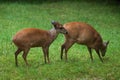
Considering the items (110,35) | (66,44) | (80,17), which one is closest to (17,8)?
(80,17)

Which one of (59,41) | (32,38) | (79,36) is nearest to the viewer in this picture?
(32,38)

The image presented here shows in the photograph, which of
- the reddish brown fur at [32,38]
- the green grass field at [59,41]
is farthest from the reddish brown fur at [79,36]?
the green grass field at [59,41]

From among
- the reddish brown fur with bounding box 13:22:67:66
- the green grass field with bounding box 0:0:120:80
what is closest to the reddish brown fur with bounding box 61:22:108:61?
the reddish brown fur with bounding box 13:22:67:66

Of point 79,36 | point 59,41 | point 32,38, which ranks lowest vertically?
point 59,41

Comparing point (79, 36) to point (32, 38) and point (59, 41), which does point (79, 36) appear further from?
point (59, 41)

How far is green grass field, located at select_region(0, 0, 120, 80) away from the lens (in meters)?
8.81

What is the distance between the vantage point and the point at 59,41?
1263 centimetres

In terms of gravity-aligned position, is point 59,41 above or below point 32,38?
below

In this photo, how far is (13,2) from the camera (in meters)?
21.1

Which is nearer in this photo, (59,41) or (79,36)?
(79,36)

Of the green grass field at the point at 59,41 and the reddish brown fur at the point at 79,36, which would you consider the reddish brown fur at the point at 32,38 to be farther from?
the green grass field at the point at 59,41

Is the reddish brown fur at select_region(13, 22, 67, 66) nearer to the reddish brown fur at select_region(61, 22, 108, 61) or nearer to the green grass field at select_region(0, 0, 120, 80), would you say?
the reddish brown fur at select_region(61, 22, 108, 61)

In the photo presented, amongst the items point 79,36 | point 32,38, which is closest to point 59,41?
point 79,36

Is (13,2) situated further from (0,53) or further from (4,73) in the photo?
(4,73)
